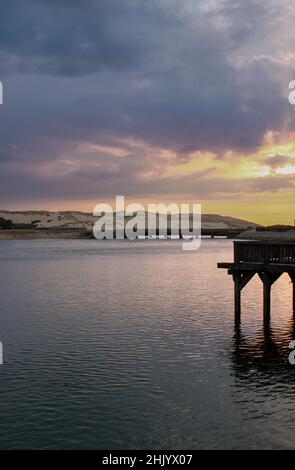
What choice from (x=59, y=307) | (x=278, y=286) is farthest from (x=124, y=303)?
(x=278, y=286)

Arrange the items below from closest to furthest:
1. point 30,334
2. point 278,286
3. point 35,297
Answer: point 30,334
point 35,297
point 278,286

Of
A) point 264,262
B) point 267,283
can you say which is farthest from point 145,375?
point 267,283

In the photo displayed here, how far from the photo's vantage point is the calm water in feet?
63.0

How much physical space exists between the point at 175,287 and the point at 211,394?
39.9 m

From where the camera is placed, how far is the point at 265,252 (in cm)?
3497

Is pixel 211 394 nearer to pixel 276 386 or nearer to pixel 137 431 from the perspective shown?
pixel 276 386

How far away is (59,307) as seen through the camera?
158 ft

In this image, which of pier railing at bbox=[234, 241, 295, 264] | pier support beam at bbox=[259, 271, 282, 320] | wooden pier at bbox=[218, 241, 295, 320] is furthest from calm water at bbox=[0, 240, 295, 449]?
pier railing at bbox=[234, 241, 295, 264]

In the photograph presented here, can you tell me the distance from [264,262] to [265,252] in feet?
2.08

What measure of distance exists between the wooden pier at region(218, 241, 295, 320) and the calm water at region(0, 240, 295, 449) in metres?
3.05

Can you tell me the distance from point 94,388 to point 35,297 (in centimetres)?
3259

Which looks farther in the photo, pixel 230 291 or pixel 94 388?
pixel 230 291
